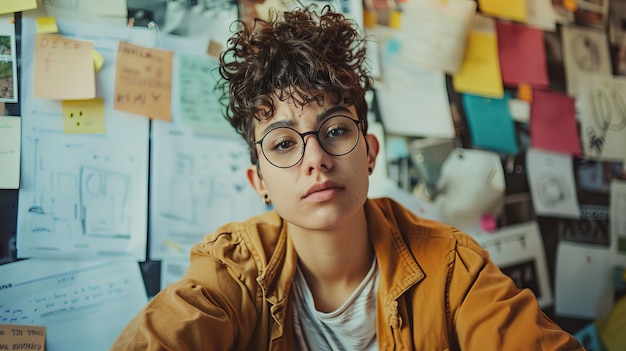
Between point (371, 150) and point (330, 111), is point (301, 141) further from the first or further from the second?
point (371, 150)

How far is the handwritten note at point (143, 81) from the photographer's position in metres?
1.27

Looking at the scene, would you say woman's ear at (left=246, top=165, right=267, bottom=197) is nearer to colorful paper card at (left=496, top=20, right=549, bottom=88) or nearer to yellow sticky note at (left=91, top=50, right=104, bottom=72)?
yellow sticky note at (left=91, top=50, right=104, bottom=72)

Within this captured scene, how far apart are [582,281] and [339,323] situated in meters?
1.00

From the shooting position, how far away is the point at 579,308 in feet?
5.61

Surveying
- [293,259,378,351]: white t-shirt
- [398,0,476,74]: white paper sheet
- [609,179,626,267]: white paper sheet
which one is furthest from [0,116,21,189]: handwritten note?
[609,179,626,267]: white paper sheet

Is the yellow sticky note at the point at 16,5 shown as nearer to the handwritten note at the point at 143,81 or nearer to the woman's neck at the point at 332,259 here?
the handwritten note at the point at 143,81

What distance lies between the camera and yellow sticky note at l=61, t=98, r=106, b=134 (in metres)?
1.22

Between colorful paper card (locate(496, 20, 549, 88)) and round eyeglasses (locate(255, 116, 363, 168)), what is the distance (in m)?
0.83

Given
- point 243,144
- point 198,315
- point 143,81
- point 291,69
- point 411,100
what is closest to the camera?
point 198,315

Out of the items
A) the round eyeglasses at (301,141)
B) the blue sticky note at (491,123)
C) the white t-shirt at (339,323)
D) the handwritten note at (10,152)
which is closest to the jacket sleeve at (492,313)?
the white t-shirt at (339,323)

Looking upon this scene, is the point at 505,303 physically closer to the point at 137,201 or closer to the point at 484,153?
the point at 484,153

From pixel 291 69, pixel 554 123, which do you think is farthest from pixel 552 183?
pixel 291 69

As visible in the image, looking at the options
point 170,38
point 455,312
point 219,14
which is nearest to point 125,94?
point 170,38

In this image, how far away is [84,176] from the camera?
1.23 meters
